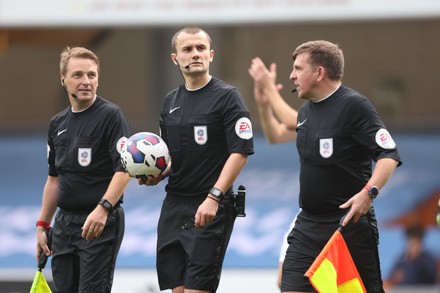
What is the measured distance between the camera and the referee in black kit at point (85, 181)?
8.43 meters

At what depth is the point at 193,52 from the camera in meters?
8.23

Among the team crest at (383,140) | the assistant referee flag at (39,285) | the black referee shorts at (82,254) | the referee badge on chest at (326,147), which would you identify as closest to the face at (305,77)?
the referee badge on chest at (326,147)

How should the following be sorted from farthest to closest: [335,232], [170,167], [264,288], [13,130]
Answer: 1. [13,130]
2. [264,288]
3. [170,167]
4. [335,232]

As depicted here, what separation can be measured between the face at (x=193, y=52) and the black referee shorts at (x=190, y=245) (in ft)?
2.67

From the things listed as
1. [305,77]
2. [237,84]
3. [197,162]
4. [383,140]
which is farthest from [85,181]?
[237,84]

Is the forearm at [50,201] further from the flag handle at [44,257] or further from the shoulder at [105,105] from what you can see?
the shoulder at [105,105]

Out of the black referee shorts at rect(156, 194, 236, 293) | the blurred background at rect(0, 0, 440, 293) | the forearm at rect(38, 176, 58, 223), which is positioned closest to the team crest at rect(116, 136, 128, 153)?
the black referee shorts at rect(156, 194, 236, 293)

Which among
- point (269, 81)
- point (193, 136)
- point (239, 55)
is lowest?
point (193, 136)

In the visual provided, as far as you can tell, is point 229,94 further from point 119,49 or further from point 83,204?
point 119,49

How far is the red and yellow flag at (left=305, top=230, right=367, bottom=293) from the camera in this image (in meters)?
7.74

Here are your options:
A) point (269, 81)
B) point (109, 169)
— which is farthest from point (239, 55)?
point (109, 169)

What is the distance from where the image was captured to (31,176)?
15820mm

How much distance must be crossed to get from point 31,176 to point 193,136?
25.6 ft

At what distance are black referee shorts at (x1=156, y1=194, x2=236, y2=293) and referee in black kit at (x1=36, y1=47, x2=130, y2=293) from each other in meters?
0.36
